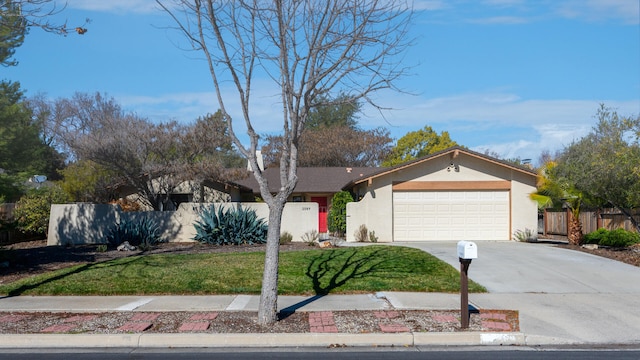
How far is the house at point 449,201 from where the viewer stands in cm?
2428

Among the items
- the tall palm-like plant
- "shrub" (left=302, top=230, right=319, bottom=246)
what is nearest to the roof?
"shrub" (left=302, top=230, right=319, bottom=246)

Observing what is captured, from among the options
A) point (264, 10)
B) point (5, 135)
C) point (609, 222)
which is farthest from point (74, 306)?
point (609, 222)

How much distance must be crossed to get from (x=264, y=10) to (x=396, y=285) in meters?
6.55

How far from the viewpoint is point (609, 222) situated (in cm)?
2455

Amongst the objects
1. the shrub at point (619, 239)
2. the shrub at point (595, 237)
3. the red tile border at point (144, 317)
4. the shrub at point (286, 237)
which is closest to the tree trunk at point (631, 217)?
the shrub at point (619, 239)

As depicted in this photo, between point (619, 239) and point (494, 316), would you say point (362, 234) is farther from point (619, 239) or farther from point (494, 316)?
point (494, 316)

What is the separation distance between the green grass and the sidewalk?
502 mm

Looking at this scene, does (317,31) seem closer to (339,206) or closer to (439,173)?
(439,173)

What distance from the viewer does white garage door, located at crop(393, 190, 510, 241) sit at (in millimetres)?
24312

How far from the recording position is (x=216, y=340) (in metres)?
9.41

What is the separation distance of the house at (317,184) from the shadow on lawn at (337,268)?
15507mm

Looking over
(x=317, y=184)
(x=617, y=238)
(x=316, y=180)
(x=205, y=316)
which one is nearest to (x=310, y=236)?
(x=617, y=238)

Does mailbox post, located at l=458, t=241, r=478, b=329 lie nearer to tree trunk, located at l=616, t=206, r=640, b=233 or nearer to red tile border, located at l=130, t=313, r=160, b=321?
red tile border, located at l=130, t=313, r=160, b=321

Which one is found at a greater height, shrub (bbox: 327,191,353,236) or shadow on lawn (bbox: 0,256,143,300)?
shrub (bbox: 327,191,353,236)
